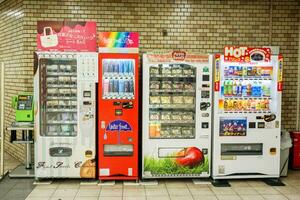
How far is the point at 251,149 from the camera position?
631cm

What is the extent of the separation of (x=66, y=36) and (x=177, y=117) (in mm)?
2324

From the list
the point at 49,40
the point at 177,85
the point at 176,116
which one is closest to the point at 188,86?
the point at 177,85

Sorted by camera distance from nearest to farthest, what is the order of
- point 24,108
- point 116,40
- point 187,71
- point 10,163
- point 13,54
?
point 116,40
point 187,71
point 24,108
point 10,163
point 13,54

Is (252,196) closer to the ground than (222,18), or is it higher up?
Answer: closer to the ground

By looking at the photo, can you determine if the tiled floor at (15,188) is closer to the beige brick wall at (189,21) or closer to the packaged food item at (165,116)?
the beige brick wall at (189,21)

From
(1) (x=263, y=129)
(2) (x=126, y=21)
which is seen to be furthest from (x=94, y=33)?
(1) (x=263, y=129)

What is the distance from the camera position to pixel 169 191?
18.9ft

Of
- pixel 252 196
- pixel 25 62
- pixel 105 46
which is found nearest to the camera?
pixel 252 196

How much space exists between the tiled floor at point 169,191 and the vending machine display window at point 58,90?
929 mm

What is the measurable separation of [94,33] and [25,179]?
9.16ft

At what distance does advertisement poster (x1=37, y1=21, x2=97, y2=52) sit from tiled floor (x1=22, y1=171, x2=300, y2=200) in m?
2.28

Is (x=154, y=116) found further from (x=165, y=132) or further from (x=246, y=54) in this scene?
(x=246, y=54)

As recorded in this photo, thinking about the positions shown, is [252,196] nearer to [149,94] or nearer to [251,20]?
[149,94]

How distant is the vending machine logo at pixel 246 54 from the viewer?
6.10 meters
